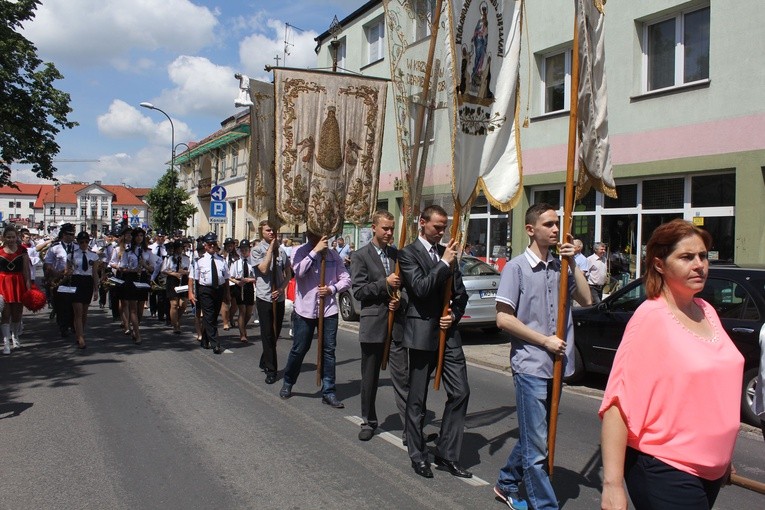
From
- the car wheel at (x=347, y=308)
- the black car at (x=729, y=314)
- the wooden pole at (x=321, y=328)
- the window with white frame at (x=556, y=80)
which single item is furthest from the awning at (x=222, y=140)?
the wooden pole at (x=321, y=328)

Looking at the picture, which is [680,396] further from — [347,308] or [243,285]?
[347,308]

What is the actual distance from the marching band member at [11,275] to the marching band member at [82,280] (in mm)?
760

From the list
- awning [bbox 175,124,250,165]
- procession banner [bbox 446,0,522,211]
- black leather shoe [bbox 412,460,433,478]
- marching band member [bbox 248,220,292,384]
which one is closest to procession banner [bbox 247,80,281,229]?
marching band member [bbox 248,220,292,384]

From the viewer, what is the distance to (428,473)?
4895 millimetres

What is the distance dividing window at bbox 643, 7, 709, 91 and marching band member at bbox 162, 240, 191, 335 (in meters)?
10.7

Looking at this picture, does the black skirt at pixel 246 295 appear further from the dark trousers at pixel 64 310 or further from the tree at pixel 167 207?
the tree at pixel 167 207

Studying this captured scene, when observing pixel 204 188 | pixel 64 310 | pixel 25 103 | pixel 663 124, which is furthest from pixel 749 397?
pixel 204 188

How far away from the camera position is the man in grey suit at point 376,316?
5629 millimetres

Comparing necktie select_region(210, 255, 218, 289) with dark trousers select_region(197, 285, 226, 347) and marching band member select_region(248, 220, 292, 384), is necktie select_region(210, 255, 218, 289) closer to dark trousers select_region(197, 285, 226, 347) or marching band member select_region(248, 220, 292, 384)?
dark trousers select_region(197, 285, 226, 347)

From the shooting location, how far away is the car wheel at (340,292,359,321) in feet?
50.4

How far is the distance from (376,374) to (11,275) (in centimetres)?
720

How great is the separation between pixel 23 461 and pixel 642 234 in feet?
41.4

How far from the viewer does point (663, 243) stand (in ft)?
8.36

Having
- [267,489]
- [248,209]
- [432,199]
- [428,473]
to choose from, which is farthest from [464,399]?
[248,209]
